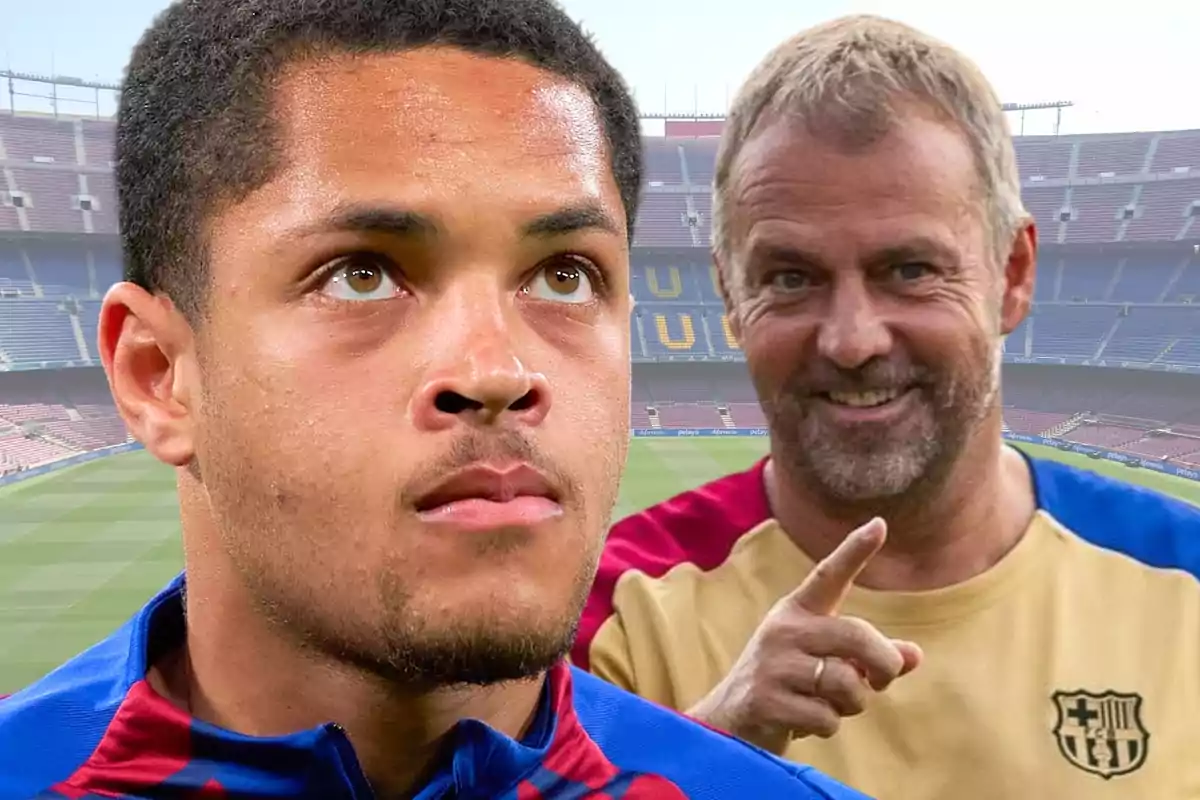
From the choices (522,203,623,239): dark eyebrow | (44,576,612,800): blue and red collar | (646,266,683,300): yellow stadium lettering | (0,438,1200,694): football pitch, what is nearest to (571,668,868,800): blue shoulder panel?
(44,576,612,800): blue and red collar

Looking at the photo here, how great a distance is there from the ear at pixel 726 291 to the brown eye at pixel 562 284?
68cm

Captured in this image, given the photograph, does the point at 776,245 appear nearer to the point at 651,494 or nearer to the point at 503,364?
the point at 503,364

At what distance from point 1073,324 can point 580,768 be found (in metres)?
23.7

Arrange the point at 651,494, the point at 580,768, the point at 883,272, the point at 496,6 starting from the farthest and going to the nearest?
the point at 651,494, the point at 883,272, the point at 580,768, the point at 496,6

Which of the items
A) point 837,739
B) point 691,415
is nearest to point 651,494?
point 691,415

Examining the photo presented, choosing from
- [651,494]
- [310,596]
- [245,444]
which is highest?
[245,444]

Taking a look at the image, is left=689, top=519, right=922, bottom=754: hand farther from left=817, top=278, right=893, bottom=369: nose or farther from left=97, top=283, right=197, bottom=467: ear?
left=97, top=283, right=197, bottom=467: ear

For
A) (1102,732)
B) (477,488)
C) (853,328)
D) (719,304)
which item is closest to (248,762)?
(477,488)

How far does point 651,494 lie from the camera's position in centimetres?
1382

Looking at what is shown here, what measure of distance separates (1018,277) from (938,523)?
422mm

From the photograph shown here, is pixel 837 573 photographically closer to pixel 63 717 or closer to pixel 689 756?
pixel 689 756

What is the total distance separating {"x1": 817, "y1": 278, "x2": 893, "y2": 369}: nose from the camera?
142 centimetres

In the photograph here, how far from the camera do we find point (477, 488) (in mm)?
771

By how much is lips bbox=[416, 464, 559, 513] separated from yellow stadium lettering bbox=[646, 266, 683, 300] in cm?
2295
